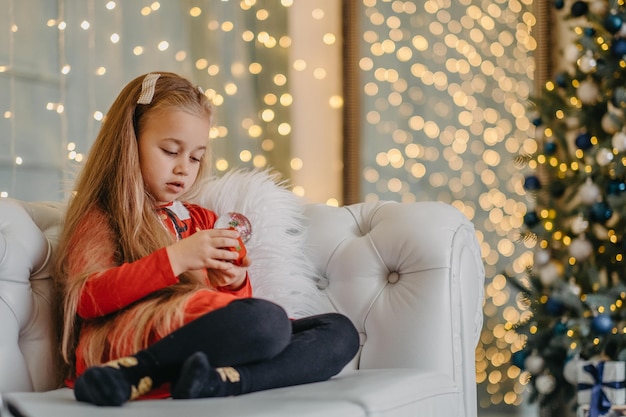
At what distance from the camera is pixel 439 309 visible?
5.56 ft

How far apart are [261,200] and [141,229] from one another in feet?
1.07

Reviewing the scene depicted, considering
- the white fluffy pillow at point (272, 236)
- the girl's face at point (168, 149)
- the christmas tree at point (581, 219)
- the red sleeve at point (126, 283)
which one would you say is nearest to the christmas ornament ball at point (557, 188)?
the christmas tree at point (581, 219)

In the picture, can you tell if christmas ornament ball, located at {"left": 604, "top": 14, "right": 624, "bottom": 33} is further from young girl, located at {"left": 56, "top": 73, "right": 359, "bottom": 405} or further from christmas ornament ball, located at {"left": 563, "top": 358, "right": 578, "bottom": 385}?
young girl, located at {"left": 56, "top": 73, "right": 359, "bottom": 405}

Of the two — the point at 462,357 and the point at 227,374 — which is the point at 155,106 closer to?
the point at 227,374

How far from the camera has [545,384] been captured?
248 cm

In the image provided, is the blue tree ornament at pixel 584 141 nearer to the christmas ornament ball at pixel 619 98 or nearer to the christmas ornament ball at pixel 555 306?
the christmas ornament ball at pixel 619 98

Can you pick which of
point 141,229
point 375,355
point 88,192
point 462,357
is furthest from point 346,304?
point 88,192

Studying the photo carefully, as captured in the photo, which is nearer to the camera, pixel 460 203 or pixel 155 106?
pixel 155 106

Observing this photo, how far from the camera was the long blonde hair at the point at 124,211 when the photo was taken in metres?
1.50

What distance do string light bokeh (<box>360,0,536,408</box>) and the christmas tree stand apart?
47 centimetres

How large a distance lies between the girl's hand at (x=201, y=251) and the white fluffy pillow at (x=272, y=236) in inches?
10.0

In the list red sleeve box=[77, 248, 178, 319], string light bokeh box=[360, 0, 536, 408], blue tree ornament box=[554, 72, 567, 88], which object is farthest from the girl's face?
string light bokeh box=[360, 0, 536, 408]

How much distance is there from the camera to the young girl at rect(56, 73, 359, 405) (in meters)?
1.32

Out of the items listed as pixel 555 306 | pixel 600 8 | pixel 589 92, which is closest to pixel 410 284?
pixel 555 306
